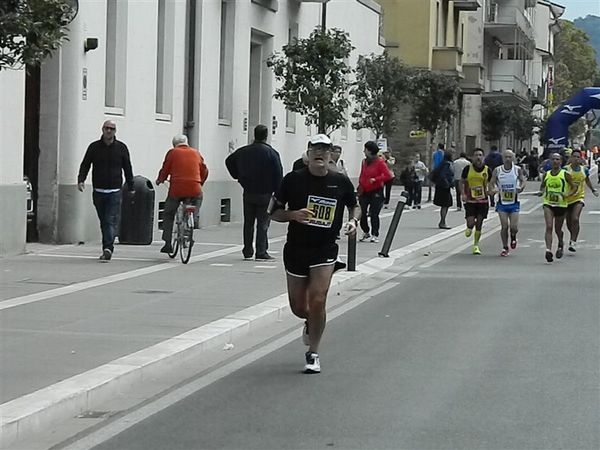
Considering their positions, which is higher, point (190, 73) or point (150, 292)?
point (190, 73)

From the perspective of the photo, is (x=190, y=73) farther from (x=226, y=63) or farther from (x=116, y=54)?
(x=116, y=54)

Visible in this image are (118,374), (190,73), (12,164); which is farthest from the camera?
(190,73)

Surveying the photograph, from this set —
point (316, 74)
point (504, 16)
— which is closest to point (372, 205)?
point (316, 74)

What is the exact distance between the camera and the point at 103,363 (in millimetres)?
9891

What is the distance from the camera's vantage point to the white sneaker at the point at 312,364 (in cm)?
1034

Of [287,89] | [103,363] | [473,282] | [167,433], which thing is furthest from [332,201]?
[287,89]

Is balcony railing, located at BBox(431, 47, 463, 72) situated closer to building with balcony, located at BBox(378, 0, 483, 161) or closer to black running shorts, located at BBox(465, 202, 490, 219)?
building with balcony, located at BBox(378, 0, 483, 161)

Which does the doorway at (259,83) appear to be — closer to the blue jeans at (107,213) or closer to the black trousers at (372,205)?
the black trousers at (372,205)

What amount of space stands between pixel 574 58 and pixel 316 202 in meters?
131

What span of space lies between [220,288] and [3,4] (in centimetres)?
626

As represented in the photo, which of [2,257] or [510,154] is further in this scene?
[510,154]

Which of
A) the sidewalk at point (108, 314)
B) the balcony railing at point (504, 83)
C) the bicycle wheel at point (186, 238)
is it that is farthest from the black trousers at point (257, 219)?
the balcony railing at point (504, 83)

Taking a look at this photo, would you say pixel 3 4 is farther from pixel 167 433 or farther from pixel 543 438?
pixel 543 438

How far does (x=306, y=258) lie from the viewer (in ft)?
33.9
